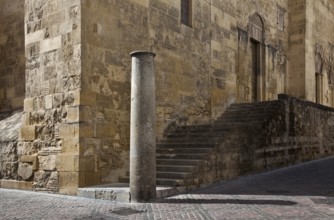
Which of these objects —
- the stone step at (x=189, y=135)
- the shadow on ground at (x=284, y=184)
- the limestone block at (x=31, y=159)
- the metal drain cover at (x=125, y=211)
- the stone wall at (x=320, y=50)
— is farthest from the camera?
the stone wall at (x=320, y=50)

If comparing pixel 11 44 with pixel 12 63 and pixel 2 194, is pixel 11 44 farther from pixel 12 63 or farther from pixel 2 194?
pixel 2 194

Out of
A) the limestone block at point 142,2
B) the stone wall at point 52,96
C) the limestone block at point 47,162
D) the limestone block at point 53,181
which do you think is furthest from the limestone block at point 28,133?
the limestone block at point 142,2

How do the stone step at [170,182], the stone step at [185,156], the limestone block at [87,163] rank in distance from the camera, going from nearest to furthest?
1. the stone step at [170,182]
2. the limestone block at [87,163]
3. the stone step at [185,156]

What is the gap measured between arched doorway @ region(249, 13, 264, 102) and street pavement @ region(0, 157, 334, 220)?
6.45 meters

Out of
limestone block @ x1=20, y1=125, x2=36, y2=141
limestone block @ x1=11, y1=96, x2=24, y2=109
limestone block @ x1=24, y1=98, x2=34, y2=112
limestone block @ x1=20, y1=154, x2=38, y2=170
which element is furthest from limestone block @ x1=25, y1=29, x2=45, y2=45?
limestone block @ x1=20, y1=154, x2=38, y2=170

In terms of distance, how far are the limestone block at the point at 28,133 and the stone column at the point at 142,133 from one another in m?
2.85

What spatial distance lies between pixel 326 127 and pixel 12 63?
10062 mm

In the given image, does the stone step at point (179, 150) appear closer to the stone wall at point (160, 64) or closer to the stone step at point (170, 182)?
the stone wall at point (160, 64)

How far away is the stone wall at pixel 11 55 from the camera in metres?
11.0

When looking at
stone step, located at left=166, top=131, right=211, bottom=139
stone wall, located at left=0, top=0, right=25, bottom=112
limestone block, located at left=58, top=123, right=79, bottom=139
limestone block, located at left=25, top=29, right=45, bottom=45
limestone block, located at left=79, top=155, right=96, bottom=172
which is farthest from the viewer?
stone wall, located at left=0, top=0, right=25, bottom=112

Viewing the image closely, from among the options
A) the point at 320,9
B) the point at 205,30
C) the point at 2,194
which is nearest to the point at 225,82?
the point at 205,30

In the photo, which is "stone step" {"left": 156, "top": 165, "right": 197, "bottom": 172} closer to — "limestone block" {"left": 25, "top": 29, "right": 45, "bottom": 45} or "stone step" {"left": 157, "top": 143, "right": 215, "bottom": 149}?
"stone step" {"left": 157, "top": 143, "right": 215, "bottom": 149}

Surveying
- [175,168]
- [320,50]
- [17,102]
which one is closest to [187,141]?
[175,168]

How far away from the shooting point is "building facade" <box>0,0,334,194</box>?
7891 millimetres
